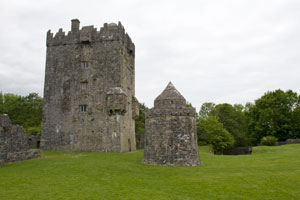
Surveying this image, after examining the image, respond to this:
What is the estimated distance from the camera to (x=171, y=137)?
1700cm

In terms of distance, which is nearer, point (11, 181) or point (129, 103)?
point (11, 181)

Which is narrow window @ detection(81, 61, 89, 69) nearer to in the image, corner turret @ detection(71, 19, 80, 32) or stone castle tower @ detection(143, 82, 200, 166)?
corner turret @ detection(71, 19, 80, 32)

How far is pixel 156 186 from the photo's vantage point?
10.6m

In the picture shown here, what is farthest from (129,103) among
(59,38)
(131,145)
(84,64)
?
(59,38)

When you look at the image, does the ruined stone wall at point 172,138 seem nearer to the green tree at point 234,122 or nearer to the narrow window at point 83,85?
the narrow window at point 83,85

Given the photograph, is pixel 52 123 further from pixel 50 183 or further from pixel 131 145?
pixel 50 183

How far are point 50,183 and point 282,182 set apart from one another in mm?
11674

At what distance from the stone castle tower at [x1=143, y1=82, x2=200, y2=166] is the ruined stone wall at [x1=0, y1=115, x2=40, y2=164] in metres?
10.6

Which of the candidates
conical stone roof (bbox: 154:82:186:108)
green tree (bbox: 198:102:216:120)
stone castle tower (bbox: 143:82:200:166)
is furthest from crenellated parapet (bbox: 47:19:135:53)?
green tree (bbox: 198:102:216:120)

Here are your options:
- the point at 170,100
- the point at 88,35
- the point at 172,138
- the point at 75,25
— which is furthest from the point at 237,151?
the point at 75,25

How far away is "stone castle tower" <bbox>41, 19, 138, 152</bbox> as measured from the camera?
1075 inches

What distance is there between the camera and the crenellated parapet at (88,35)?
95.5 ft

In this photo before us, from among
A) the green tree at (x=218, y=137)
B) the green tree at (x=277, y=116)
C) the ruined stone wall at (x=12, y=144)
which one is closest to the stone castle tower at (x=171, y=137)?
the ruined stone wall at (x=12, y=144)

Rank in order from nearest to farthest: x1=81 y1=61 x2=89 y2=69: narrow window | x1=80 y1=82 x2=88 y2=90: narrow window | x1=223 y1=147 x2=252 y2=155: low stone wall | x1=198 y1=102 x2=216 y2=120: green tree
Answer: x1=80 y1=82 x2=88 y2=90: narrow window, x1=81 y1=61 x2=89 y2=69: narrow window, x1=223 y1=147 x2=252 y2=155: low stone wall, x1=198 y1=102 x2=216 y2=120: green tree
